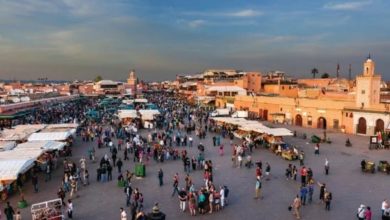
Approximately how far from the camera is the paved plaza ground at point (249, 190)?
13.8 m

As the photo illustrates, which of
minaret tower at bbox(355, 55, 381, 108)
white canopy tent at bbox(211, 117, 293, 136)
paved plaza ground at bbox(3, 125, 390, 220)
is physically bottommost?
paved plaza ground at bbox(3, 125, 390, 220)

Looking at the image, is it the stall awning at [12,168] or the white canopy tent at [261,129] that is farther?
the white canopy tent at [261,129]

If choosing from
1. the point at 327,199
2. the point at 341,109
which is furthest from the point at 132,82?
Answer: the point at 327,199

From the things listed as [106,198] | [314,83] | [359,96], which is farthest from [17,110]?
[314,83]

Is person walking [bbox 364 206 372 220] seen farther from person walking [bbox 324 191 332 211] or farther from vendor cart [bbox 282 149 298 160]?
vendor cart [bbox 282 149 298 160]

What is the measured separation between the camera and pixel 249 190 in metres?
16.6

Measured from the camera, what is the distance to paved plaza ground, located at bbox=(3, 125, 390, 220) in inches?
543

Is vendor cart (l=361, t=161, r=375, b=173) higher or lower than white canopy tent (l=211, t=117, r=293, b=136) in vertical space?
lower

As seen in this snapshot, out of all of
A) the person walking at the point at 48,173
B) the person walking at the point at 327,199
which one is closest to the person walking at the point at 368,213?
the person walking at the point at 327,199

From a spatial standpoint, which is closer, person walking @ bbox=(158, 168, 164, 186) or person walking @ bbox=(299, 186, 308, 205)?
person walking @ bbox=(299, 186, 308, 205)

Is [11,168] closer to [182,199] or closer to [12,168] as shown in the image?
[12,168]

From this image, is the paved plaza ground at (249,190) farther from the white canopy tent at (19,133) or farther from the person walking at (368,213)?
the white canopy tent at (19,133)

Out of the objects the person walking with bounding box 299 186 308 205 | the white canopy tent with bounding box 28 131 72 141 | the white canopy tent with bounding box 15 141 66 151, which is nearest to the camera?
the person walking with bounding box 299 186 308 205

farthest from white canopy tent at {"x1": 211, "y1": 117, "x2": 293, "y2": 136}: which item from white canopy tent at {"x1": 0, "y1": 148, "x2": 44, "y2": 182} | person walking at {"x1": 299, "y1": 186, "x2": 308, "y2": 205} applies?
white canopy tent at {"x1": 0, "y1": 148, "x2": 44, "y2": 182}
